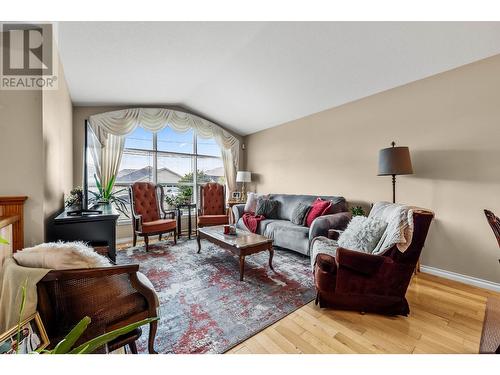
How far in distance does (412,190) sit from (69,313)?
11.7 feet

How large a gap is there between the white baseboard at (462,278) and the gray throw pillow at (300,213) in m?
1.60

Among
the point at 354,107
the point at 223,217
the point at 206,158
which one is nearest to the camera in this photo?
the point at 354,107

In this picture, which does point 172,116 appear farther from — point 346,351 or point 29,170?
point 346,351

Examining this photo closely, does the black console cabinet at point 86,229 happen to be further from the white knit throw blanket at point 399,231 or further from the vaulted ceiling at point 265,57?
the white knit throw blanket at point 399,231

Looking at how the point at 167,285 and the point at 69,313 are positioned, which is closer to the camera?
the point at 69,313

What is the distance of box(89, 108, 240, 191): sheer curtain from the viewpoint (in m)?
3.96

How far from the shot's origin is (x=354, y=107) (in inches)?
138

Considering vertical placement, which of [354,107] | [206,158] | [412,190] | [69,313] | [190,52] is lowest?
[69,313]

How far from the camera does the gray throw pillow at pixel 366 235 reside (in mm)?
2004

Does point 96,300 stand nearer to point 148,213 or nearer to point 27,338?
point 27,338

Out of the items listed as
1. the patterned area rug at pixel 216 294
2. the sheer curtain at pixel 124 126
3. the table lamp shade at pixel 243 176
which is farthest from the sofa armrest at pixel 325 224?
the sheer curtain at pixel 124 126

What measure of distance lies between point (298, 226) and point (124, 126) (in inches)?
144

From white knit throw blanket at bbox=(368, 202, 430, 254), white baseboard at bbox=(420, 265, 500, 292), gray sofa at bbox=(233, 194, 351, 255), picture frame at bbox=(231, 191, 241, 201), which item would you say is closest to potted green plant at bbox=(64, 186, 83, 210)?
gray sofa at bbox=(233, 194, 351, 255)

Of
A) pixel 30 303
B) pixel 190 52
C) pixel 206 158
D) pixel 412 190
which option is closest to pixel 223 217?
pixel 206 158
